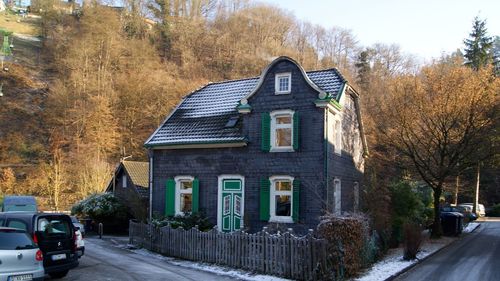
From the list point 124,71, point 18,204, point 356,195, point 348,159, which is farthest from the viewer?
point 124,71

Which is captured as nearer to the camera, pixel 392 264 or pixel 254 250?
pixel 254 250

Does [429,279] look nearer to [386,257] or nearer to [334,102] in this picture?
[386,257]

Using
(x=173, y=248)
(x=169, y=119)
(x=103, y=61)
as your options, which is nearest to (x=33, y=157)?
(x=103, y=61)

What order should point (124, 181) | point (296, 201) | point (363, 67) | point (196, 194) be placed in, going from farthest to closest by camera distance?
point (363, 67)
point (124, 181)
point (196, 194)
point (296, 201)

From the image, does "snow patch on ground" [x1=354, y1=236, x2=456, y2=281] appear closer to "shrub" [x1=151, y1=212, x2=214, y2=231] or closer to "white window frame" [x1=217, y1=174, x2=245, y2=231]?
"white window frame" [x1=217, y1=174, x2=245, y2=231]

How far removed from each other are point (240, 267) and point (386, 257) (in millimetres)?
6139

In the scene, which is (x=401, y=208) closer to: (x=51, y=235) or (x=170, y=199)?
(x=170, y=199)

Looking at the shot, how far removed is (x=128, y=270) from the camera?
14359 millimetres

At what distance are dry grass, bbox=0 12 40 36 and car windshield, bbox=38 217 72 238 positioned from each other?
69752 millimetres

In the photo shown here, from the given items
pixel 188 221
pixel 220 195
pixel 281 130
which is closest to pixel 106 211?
pixel 188 221

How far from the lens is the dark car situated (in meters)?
11.7

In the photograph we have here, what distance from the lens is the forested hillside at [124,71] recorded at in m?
43.2

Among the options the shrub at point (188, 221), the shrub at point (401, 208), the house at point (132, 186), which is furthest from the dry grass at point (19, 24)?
the shrub at point (401, 208)

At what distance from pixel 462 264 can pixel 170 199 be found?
41.9ft
